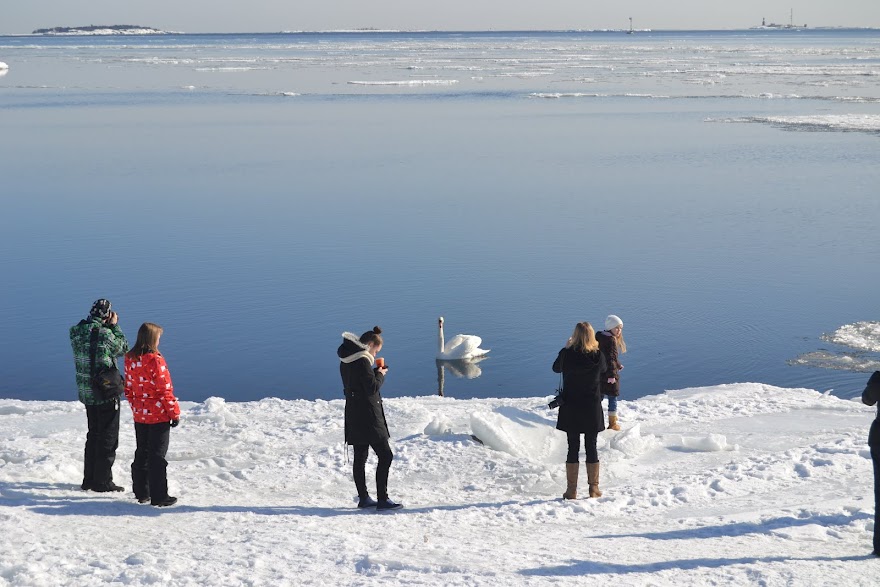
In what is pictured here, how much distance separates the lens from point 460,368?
42.3 feet

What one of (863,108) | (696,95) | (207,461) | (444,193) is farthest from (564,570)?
(696,95)

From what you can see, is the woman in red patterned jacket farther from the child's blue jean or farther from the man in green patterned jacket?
the child's blue jean

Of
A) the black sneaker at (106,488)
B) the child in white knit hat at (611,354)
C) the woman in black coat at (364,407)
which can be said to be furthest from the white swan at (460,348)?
the black sneaker at (106,488)

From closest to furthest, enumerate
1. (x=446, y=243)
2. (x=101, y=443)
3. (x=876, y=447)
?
(x=876, y=447) < (x=101, y=443) < (x=446, y=243)

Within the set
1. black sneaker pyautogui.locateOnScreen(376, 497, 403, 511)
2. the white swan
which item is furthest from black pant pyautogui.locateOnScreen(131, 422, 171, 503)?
the white swan

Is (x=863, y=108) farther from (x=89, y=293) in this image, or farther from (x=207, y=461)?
(x=207, y=461)

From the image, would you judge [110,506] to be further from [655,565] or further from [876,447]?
[876,447]

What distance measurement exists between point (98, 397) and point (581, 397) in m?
3.24

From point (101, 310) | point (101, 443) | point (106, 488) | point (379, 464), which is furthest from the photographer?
point (106, 488)

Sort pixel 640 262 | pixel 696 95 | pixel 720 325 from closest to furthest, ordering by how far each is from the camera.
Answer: pixel 720 325, pixel 640 262, pixel 696 95

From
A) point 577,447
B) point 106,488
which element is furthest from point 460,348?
point 106,488

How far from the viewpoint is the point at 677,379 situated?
12.4 meters

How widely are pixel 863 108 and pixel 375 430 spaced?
42.0 meters

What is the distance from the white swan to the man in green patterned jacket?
19.6 feet
